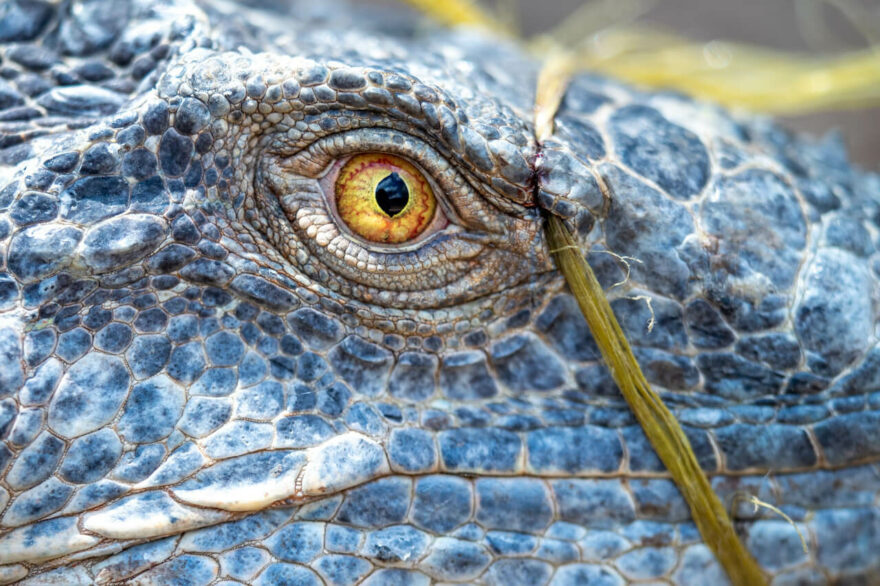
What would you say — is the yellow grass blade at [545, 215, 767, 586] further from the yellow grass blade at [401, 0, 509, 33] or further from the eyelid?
the yellow grass blade at [401, 0, 509, 33]

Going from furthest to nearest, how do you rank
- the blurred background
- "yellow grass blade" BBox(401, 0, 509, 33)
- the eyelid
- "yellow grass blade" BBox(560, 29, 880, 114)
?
the blurred background, "yellow grass blade" BBox(560, 29, 880, 114), "yellow grass blade" BBox(401, 0, 509, 33), the eyelid

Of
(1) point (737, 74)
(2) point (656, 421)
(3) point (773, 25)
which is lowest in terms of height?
(2) point (656, 421)

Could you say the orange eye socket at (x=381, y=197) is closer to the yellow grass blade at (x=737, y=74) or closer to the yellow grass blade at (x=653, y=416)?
the yellow grass blade at (x=653, y=416)

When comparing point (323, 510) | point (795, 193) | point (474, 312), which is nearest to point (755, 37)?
Answer: point (795, 193)

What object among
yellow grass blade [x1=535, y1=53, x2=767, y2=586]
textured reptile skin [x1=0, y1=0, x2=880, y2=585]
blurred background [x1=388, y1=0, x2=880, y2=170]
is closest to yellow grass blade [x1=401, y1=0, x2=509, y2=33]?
textured reptile skin [x1=0, y1=0, x2=880, y2=585]

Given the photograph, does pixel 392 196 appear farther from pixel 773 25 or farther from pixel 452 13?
pixel 773 25

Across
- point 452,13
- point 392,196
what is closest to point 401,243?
point 392,196
